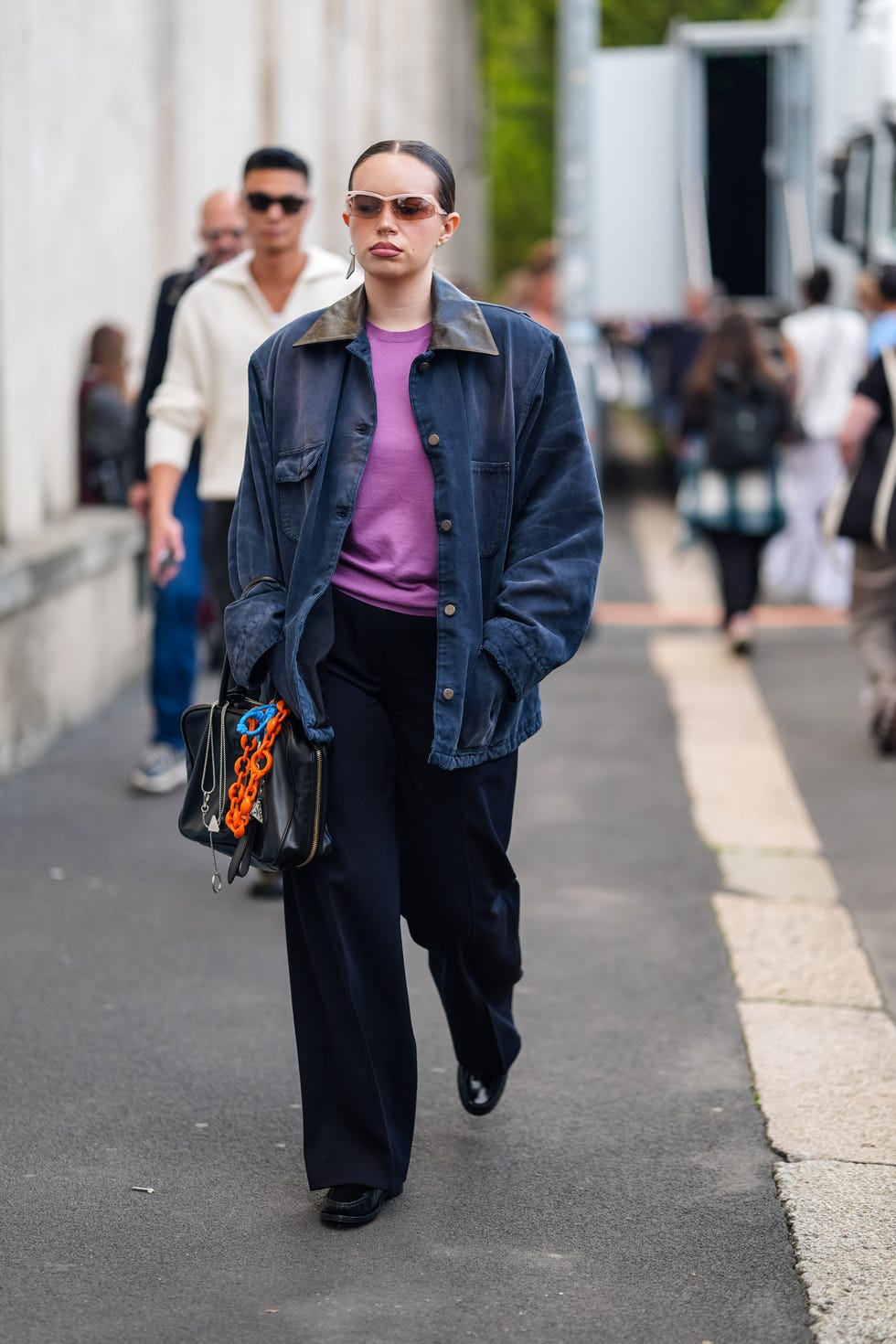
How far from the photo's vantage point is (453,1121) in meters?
4.18

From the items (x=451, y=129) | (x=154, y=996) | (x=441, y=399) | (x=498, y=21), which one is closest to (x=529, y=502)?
(x=441, y=399)

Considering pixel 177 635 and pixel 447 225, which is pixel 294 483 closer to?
pixel 447 225

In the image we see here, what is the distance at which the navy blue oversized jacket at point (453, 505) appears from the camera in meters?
3.54

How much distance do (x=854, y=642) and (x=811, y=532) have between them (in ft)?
15.8

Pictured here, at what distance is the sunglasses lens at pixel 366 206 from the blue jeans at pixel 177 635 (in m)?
3.14

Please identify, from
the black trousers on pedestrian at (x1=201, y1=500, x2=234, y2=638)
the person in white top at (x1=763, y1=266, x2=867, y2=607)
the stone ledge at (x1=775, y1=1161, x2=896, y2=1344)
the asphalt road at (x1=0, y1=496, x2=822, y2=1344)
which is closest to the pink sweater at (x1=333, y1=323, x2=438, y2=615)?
the asphalt road at (x1=0, y1=496, x2=822, y2=1344)

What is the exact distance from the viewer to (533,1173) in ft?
12.8

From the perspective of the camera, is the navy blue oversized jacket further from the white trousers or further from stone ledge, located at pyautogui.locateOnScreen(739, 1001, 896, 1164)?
the white trousers

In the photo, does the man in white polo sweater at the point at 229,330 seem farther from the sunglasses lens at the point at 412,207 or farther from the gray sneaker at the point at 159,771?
the sunglasses lens at the point at 412,207

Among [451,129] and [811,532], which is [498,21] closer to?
[451,129]

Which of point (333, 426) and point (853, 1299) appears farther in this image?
point (333, 426)

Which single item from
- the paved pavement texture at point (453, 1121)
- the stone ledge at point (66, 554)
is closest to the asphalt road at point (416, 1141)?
the paved pavement texture at point (453, 1121)

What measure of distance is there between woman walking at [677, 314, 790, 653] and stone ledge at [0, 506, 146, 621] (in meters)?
3.02

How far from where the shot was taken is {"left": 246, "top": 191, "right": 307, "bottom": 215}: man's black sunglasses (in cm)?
554
